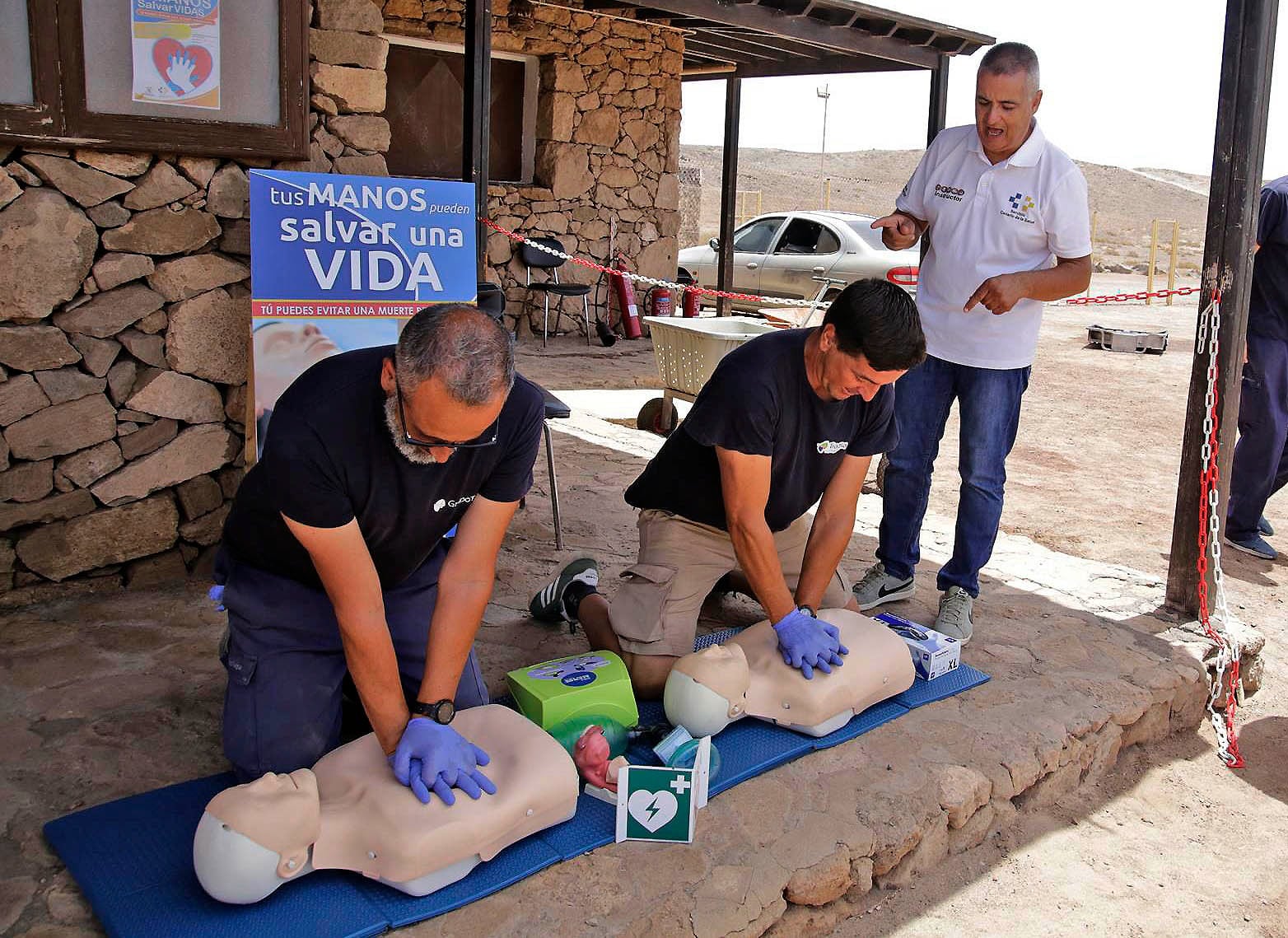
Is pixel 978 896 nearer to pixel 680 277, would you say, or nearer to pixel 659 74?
pixel 659 74

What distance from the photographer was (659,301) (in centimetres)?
1151

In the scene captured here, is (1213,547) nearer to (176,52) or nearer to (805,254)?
(176,52)

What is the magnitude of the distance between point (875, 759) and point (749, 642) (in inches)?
17.3

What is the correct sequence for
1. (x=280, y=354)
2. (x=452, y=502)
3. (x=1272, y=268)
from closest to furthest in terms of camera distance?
(x=452, y=502) → (x=280, y=354) → (x=1272, y=268)

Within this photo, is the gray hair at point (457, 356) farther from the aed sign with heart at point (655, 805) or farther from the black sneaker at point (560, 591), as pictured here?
the black sneaker at point (560, 591)

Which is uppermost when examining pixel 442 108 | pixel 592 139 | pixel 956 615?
pixel 442 108

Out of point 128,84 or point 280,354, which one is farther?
point 280,354

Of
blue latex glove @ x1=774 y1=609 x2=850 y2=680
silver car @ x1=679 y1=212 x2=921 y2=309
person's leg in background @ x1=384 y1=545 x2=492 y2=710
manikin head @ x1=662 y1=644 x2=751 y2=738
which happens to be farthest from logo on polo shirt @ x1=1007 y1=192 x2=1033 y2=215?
silver car @ x1=679 y1=212 x2=921 y2=309

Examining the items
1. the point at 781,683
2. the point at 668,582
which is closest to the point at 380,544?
the point at 668,582

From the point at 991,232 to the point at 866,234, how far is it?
8.59 metres

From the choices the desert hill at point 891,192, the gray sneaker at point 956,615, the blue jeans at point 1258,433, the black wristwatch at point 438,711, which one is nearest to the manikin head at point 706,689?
the black wristwatch at point 438,711

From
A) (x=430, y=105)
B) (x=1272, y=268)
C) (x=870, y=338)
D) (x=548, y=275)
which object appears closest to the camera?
(x=870, y=338)

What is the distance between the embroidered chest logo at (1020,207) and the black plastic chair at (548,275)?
21.9 feet

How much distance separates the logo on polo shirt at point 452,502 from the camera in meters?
2.42
